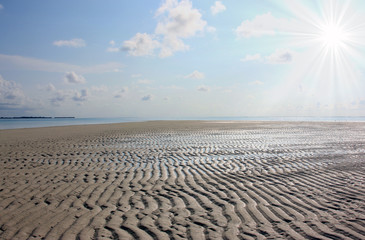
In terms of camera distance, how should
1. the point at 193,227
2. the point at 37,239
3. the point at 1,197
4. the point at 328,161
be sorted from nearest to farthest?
1. the point at 37,239
2. the point at 193,227
3. the point at 1,197
4. the point at 328,161

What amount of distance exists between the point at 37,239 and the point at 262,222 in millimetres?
3815

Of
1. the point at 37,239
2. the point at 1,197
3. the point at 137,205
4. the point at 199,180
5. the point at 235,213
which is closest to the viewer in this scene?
the point at 37,239

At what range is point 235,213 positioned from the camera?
15.9 feet

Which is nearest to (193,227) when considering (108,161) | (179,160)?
(179,160)

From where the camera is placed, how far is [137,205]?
5344 millimetres

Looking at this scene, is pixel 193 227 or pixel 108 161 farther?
pixel 108 161

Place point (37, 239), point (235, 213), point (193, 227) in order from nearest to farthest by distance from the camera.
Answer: point (37, 239)
point (193, 227)
point (235, 213)

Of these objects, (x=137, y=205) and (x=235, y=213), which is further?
(x=137, y=205)

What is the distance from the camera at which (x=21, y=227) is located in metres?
4.26

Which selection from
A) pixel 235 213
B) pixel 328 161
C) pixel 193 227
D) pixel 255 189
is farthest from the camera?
pixel 328 161

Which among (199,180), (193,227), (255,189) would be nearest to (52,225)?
(193,227)

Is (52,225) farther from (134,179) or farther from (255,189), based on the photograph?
(255,189)

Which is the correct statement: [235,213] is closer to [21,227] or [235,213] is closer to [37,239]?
[37,239]

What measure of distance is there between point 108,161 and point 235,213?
7353mm
